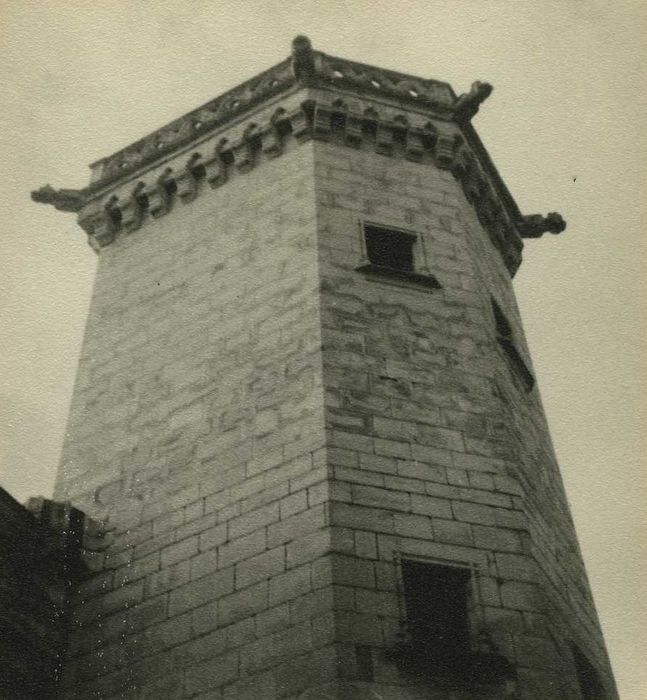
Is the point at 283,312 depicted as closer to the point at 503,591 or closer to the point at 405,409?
the point at 405,409

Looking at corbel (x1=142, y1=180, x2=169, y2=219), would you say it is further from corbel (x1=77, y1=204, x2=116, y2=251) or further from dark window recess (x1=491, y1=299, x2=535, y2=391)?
dark window recess (x1=491, y1=299, x2=535, y2=391)

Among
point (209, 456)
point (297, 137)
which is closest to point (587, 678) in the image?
point (209, 456)

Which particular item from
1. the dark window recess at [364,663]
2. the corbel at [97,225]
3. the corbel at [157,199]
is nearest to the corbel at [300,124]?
the corbel at [157,199]

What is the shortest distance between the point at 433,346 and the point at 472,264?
166 cm

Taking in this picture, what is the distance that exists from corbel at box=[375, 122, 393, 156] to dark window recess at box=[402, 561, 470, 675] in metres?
5.88

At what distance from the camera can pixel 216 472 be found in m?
8.40

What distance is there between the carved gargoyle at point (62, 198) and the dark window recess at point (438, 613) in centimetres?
789

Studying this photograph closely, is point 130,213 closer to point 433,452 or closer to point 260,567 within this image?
point 433,452

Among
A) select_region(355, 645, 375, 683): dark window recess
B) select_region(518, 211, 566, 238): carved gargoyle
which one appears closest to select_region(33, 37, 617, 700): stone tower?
select_region(355, 645, 375, 683): dark window recess

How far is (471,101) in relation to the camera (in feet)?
41.1

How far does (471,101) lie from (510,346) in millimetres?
3821

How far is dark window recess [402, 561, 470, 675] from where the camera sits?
6680 mm

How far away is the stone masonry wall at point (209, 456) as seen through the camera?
710 centimetres

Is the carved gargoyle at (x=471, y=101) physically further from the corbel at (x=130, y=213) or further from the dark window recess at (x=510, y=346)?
the corbel at (x=130, y=213)
